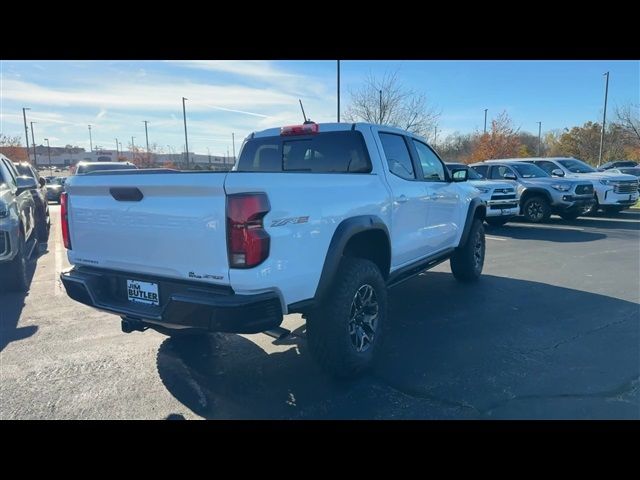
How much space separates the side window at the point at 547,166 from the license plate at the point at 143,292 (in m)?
14.3

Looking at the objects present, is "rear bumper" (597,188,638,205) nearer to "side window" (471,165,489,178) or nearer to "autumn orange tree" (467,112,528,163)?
"side window" (471,165,489,178)

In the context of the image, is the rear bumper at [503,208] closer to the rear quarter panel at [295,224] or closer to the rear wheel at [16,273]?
the rear quarter panel at [295,224]

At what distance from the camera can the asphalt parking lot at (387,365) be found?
3.13m

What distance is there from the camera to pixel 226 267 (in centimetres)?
266

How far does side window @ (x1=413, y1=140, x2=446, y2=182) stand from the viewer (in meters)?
5.17

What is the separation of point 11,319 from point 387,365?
4.44m

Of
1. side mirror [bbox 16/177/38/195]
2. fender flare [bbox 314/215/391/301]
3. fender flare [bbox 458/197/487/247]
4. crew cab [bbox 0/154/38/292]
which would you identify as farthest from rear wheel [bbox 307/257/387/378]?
side mirror [bbox 16/177/38/195]

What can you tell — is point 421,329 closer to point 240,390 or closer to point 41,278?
point 240,390

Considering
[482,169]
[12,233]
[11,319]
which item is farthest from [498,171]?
[11,319]

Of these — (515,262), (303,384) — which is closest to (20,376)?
(303,384)

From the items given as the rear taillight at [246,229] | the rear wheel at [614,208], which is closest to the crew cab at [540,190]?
the rear wheel at [614,208]

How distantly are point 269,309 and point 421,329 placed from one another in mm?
2453

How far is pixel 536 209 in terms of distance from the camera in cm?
1322
